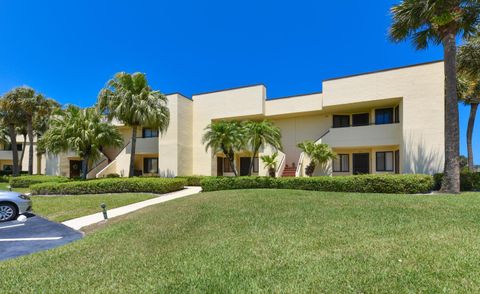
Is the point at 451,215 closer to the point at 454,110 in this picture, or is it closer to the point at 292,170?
the point at 454,110

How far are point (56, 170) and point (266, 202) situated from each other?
27.1 meters

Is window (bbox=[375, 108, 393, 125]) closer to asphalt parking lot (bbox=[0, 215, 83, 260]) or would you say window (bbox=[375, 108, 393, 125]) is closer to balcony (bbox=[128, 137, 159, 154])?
balcony (bbox=[128, 137, 159, 154])

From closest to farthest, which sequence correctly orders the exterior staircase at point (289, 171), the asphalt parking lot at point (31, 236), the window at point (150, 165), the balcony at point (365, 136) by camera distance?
the asphalt parking lot at point (31, 236), the balcony at point (365, 136), the exterior staircase at point (289, 171), the window at point (150, 165)

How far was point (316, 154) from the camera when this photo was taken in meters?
18.9

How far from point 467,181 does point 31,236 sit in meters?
19.0

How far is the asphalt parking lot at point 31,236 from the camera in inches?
238

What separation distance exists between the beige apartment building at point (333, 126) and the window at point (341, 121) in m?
0.08

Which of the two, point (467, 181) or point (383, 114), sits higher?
point (383, 114)

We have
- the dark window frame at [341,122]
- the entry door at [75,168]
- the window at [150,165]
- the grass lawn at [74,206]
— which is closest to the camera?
the grass lawn at [74,206]

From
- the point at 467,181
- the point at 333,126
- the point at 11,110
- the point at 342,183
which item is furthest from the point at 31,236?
the point at 11,110

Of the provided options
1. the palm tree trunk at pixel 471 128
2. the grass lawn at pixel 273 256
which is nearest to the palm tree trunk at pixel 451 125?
the grass lawn at pixel 273 256

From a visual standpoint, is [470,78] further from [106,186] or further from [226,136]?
[106,186]

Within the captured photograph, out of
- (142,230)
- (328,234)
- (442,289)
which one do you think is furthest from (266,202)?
(442,289)

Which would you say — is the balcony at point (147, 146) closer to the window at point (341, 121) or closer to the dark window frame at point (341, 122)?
the dark window frame at point (341, 122)
